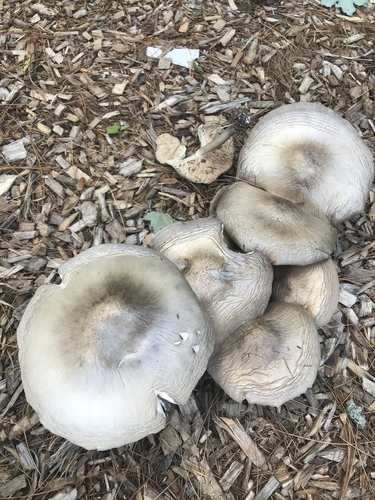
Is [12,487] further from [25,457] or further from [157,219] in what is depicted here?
[157,219]

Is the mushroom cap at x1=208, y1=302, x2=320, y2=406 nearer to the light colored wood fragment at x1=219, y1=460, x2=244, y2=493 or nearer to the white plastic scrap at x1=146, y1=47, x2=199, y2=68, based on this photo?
the light colored wood fragment at x1=219, y1=460, x2=244, y2=493

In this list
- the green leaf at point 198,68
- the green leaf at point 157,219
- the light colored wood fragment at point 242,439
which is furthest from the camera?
the green leaf at point 198,68

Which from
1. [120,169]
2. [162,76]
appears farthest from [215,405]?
[162,76]

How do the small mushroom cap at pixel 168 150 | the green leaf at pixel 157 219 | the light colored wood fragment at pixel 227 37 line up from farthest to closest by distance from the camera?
the light colored wood fragment at pixel 227 37, the small mushroom cap at pixel 168 150, the green leaf at pixel 157 219

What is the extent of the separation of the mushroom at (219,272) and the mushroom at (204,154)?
0.80 metres

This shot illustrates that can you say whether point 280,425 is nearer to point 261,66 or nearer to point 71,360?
point 71,360

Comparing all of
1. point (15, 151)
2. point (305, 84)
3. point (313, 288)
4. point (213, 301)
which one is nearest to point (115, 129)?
point (15, 151)

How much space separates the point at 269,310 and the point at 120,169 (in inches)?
65.0

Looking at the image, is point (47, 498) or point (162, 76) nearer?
point (47, 498)

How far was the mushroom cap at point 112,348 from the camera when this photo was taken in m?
2.23

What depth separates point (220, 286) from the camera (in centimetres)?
273

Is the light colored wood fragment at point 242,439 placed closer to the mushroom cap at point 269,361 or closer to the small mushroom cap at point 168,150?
the mushroom cap at point 269,361

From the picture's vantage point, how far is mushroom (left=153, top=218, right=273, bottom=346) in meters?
2.72

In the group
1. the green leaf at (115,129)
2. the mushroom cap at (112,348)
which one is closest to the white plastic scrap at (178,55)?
the green leaf at (115,129)
